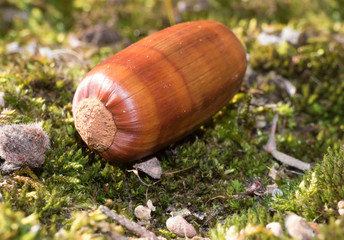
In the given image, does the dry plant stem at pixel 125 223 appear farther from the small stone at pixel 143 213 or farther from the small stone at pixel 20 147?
the small stone at pixel 20 147

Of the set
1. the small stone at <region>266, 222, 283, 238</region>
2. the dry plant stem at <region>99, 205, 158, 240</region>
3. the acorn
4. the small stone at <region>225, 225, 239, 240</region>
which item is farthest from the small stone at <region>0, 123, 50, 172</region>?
the small stone at <region>266, 222, 283, 238</region>

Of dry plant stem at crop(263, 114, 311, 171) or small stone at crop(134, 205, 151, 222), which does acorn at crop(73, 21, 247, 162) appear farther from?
dry plant stem at crop(263, 114, 311, 171)

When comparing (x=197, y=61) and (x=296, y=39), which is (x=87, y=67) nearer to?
(x=197, y=61)

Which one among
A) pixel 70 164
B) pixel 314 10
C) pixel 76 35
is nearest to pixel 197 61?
pixel 70 164

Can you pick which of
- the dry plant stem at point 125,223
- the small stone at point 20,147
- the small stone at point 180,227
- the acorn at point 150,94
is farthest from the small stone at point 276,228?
the small stone at point 20,147

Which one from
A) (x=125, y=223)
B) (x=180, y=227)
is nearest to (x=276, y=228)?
(x=180, y=227)

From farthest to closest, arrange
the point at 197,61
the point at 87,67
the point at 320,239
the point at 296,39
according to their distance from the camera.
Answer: the point at 296,39
the point at 87,67
the point at 197,61
the point at 320,239

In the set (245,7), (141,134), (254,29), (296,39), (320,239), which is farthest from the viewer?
(245,7)
